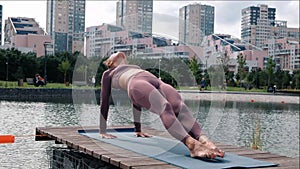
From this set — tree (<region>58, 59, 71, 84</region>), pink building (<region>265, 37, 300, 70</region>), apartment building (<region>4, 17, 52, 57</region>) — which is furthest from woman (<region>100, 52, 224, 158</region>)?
pink building (<region>265, 37, 300, 70</region>)

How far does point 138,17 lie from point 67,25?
609 inches

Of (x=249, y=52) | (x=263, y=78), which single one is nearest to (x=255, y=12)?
(x=249, y=52)

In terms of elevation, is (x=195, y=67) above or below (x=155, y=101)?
above

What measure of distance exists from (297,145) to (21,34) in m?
46.8

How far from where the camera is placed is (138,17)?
5.92m

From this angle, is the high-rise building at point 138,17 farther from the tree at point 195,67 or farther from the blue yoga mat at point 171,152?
the blue yoga mat at point 171,152

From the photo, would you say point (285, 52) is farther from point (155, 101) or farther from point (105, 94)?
point (155, 101)

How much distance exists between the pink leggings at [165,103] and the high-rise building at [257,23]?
92308 millimetres

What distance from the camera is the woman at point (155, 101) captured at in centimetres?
470

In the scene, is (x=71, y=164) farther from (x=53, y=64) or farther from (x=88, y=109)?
(x=53, y=64)

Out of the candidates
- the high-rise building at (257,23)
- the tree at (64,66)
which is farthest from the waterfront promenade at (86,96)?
the high-rise building at (257,23)

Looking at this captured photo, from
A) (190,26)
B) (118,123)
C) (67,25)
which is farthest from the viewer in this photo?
(67,25)

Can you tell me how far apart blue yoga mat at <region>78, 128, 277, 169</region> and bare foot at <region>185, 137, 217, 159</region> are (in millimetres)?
47

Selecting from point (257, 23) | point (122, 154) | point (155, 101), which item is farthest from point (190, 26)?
point (257, 23)
